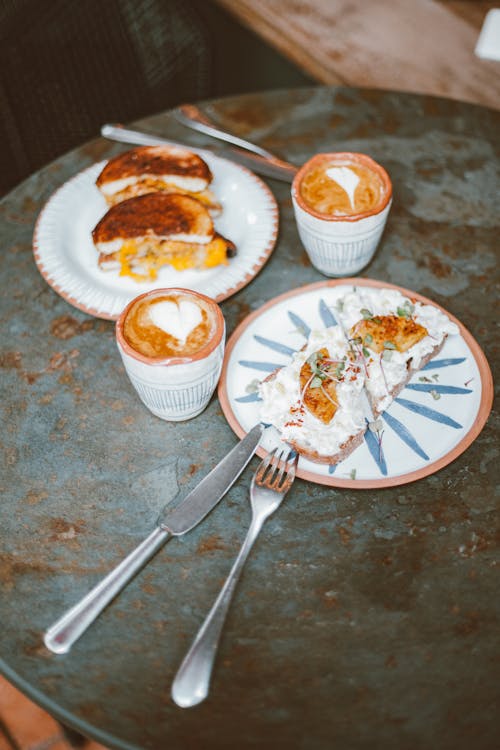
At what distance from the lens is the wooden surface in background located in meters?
2.44

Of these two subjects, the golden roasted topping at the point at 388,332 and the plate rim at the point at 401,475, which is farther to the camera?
the golden roasted topping at the point at 388,332

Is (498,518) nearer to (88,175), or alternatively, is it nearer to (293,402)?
(293,402)

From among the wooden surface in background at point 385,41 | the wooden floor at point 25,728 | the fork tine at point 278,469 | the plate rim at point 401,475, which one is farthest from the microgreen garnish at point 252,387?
the wooden surface in background at point 385,41

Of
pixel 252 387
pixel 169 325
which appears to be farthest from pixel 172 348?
pixel 252 387

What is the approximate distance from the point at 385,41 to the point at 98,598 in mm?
2280

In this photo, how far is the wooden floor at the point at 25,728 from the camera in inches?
73.4

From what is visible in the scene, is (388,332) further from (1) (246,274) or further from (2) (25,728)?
(2) (25,728)

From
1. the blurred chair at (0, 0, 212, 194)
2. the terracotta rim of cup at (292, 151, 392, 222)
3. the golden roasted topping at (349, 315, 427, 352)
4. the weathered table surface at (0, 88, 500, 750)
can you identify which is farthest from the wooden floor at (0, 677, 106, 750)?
the blurred chair at (0, 0, 212, 194)

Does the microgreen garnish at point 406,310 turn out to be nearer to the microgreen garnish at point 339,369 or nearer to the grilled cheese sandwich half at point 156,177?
the microgreen garnish at point 339,369

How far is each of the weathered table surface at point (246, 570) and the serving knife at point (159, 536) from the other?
0.9 inches

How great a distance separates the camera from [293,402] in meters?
1.24

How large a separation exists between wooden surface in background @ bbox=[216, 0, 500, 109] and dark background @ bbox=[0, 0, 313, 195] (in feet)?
0.84

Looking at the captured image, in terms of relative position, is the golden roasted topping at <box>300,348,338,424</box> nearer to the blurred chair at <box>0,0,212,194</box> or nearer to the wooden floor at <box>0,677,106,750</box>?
the wooden floor at <box>0,677,106,750</box>

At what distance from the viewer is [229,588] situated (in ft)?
3.61
